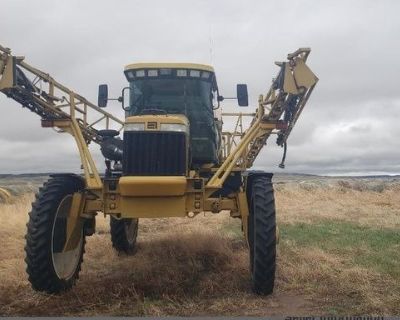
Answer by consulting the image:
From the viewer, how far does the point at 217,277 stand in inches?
291

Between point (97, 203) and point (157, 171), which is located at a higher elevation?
point (157, 171)

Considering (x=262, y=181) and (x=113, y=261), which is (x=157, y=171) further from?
(x=113, y=261)

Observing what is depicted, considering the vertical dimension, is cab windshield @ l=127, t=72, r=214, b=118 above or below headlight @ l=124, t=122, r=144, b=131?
above

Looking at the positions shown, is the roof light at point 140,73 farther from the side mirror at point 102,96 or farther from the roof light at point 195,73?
the roof light at point 195,73

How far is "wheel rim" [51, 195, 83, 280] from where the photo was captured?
6812mm

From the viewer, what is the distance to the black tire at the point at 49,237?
6398 mm

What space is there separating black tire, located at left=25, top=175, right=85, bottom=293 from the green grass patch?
462 cm

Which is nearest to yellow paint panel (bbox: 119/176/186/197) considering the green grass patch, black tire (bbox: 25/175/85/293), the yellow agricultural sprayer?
the yellow agricultural sprayer

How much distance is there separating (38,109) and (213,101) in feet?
9.61

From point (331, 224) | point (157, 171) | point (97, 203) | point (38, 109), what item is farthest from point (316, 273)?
point (331, 224)

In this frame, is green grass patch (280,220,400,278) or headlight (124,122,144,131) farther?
green grass patch (280,220,400,278)

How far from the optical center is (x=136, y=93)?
8.49 meters

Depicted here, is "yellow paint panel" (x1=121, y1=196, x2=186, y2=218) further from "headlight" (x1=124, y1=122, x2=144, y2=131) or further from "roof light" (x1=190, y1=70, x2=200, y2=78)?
"roof light" (x1=190, y1=70, x2=200, y2=78)

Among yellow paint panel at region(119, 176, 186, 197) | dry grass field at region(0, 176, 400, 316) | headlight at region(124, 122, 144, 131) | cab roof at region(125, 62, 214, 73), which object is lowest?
dry grass field at region(0, 176, 400, 316)
